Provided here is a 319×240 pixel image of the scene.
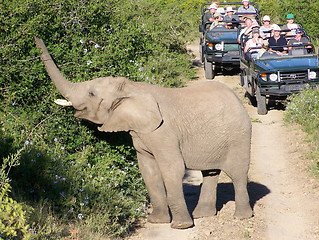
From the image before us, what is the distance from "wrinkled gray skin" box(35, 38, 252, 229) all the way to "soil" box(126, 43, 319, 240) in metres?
0.22

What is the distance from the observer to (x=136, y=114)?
329 inches

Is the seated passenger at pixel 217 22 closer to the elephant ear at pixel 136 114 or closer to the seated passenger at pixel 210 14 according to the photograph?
the seated passenger at pixel 210 14

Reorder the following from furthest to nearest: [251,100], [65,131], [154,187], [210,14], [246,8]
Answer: [210,14] < [246,8] < [251,100] < [65,131] < [154,187]

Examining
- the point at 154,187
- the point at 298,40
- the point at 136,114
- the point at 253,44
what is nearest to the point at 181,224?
the point at 154,187

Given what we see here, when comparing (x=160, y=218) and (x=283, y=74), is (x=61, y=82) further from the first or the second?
(x=283, y=74)

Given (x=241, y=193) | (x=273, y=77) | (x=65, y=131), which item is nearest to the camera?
(x=241, y=193)

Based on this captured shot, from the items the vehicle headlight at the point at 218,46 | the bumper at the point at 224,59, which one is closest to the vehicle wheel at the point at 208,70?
the bumper at the point at 224,59

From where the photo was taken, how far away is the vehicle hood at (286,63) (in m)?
15.6

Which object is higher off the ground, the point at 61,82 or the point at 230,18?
the point at 61,82

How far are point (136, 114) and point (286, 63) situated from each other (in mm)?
8064

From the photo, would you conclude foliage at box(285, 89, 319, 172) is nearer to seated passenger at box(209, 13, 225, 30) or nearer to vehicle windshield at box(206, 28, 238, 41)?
vehicle windshield at box(206, 28, 238, 41)

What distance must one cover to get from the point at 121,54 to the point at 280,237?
12.2 feet

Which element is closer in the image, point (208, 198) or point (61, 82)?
point (61, 82)

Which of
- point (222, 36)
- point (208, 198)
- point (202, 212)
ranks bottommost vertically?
point (222, 36)
